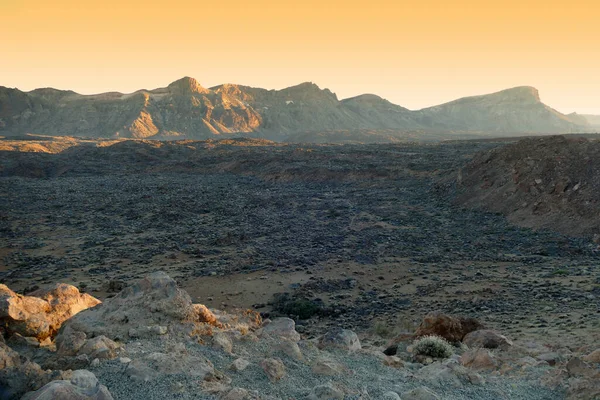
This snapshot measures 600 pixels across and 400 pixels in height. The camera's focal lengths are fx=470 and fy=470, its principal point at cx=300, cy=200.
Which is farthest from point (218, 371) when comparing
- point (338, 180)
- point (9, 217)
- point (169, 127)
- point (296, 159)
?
point (169, 127)

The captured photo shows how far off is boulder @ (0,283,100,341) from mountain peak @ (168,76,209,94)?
150922 millimetres

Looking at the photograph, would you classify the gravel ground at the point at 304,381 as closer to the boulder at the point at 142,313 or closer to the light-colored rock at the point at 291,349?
the light-colored rock at the point at 291,349

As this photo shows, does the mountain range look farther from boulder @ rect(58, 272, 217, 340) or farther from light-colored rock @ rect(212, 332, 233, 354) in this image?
light-colored rock @ rect(212, 332, 233, 354)

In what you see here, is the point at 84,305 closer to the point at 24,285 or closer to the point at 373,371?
the point at 373,371

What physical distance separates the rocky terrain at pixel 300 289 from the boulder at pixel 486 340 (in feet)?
0.14

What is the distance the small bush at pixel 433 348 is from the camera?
791 centimetres

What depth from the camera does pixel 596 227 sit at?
18047 millimetres

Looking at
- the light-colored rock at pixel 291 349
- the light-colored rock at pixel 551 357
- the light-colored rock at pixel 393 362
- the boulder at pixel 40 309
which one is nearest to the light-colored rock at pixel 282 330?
the light-colored rock at pixel 291 349

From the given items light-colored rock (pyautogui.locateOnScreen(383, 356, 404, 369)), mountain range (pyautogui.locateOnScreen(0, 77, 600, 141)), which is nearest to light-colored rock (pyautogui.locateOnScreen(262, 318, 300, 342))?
light-colored rock (pyautogui.locateOnScreen(383, 356, 404, 369))

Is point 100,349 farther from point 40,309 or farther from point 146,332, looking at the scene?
point 40,309

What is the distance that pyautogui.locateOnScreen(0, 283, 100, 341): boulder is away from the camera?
258 inches

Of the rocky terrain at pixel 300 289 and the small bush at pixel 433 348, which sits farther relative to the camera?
the small bush at pixel 433 348

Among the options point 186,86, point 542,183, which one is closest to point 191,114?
point 186,86

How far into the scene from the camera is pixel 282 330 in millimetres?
8148
